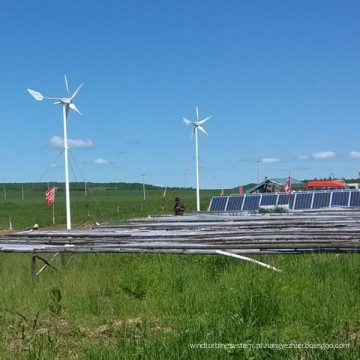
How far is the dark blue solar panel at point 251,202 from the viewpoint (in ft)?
116

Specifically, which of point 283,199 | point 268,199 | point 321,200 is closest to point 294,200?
point 283,199

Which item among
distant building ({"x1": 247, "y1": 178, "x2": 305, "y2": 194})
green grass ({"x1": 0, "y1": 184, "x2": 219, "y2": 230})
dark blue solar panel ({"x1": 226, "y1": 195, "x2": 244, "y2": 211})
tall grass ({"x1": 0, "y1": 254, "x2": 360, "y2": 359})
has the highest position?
distant building ({"x1": 247, "y1": 178, "x2": 305, "y2": 194})

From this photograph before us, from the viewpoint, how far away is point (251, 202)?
1417 inches

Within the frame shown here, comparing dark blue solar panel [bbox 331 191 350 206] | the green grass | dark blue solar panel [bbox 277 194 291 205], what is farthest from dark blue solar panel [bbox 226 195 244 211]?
the green grass

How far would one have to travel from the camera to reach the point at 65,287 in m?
11.1

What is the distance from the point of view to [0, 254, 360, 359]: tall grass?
21.6ft

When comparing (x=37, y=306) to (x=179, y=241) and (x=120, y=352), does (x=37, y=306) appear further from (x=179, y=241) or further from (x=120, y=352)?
(x=179, y=241)

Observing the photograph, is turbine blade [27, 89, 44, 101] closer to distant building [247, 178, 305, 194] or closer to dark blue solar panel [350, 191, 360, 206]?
dark blue solar panel [350, 191, 360, 206]

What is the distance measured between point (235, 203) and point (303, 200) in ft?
12.4

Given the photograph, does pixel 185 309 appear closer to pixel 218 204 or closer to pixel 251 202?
pixel 251 202

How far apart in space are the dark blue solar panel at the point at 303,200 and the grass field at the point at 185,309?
72.8ft

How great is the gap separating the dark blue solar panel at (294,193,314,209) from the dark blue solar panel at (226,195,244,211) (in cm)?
309

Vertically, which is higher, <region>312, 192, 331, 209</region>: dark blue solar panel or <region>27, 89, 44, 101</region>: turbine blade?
<region>27, 89, 44, 101</region>: turbine blade

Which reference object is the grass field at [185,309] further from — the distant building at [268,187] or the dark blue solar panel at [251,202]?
the distant building at [268,187]
